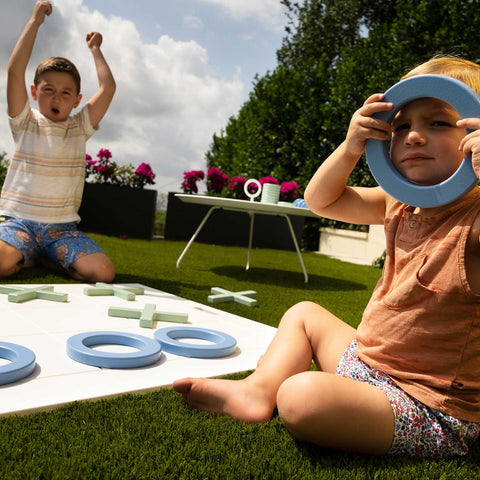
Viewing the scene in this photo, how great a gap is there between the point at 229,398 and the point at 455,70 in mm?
1161

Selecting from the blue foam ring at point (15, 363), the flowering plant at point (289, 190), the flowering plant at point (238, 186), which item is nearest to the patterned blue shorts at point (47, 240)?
the blue foam ring at point (15, 363)

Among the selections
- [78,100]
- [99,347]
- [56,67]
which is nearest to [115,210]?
[78,100]

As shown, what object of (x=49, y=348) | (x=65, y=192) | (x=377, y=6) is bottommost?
(x=49, y=348)

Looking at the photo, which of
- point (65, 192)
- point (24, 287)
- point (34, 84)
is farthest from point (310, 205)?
point (34, 84)

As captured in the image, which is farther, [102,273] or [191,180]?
[191,180]

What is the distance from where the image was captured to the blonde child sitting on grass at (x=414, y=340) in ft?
3.90

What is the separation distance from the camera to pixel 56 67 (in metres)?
3.46

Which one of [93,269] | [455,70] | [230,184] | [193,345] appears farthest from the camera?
[230,184]

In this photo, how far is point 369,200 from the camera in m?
1.60

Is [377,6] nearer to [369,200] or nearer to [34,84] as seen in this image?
[34,84]

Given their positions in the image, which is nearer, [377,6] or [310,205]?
[310,205]

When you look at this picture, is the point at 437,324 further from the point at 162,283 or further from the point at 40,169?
the point at 40,169

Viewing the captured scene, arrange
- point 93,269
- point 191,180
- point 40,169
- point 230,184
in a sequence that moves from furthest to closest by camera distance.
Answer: point 191,180 < point 230,184 < point 40,169 < point 93,269

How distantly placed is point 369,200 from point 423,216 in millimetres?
262
